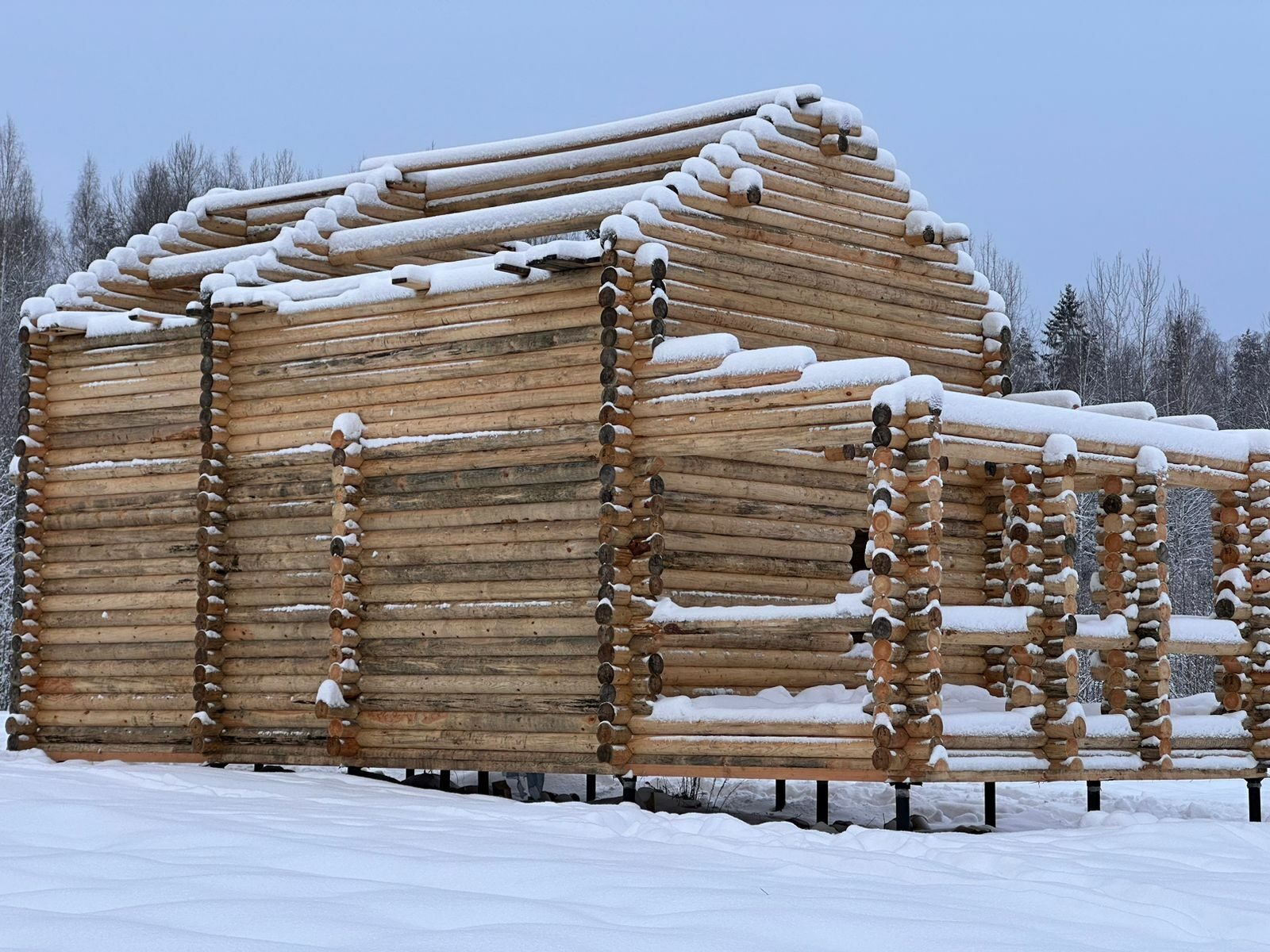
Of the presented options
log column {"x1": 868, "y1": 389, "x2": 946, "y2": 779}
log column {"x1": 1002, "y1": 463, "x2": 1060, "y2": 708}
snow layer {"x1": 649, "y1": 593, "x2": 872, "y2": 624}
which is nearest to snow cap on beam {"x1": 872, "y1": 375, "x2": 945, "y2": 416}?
log column {"x1": 868, "y1": 389, "x2": 946, "y2": 779}

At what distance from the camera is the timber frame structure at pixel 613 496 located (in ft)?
46.4

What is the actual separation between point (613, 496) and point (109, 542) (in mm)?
6656

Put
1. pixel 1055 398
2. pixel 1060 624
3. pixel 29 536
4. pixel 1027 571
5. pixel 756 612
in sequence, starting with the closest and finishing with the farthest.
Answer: pixel 756 612 < pixel 1060 624 < pixel 1027 571 < pixel 1055 398 < pixel 29 536

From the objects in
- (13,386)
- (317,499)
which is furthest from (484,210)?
(13,386)

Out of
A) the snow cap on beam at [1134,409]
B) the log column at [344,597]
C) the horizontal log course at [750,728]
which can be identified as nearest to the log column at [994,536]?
the snow cap on beam at [1134,409]

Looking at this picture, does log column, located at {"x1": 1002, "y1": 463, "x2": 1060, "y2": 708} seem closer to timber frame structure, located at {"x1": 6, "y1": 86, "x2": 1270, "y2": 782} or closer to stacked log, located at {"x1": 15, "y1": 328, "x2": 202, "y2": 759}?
timber frame structure, located at {"x1": 6, "y1": 86, "x2": 1270, "y2": 782}

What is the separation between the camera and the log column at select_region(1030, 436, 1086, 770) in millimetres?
14188

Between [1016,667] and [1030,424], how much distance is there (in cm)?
214

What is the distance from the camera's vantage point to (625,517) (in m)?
15.0

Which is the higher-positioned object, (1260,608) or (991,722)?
(1260,608)

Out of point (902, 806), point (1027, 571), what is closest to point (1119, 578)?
point (1027, 571)

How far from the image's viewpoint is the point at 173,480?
17.9 meters

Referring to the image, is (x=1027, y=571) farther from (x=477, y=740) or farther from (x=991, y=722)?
(x=477, y=740)

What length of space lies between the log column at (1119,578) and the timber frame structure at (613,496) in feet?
0.11
